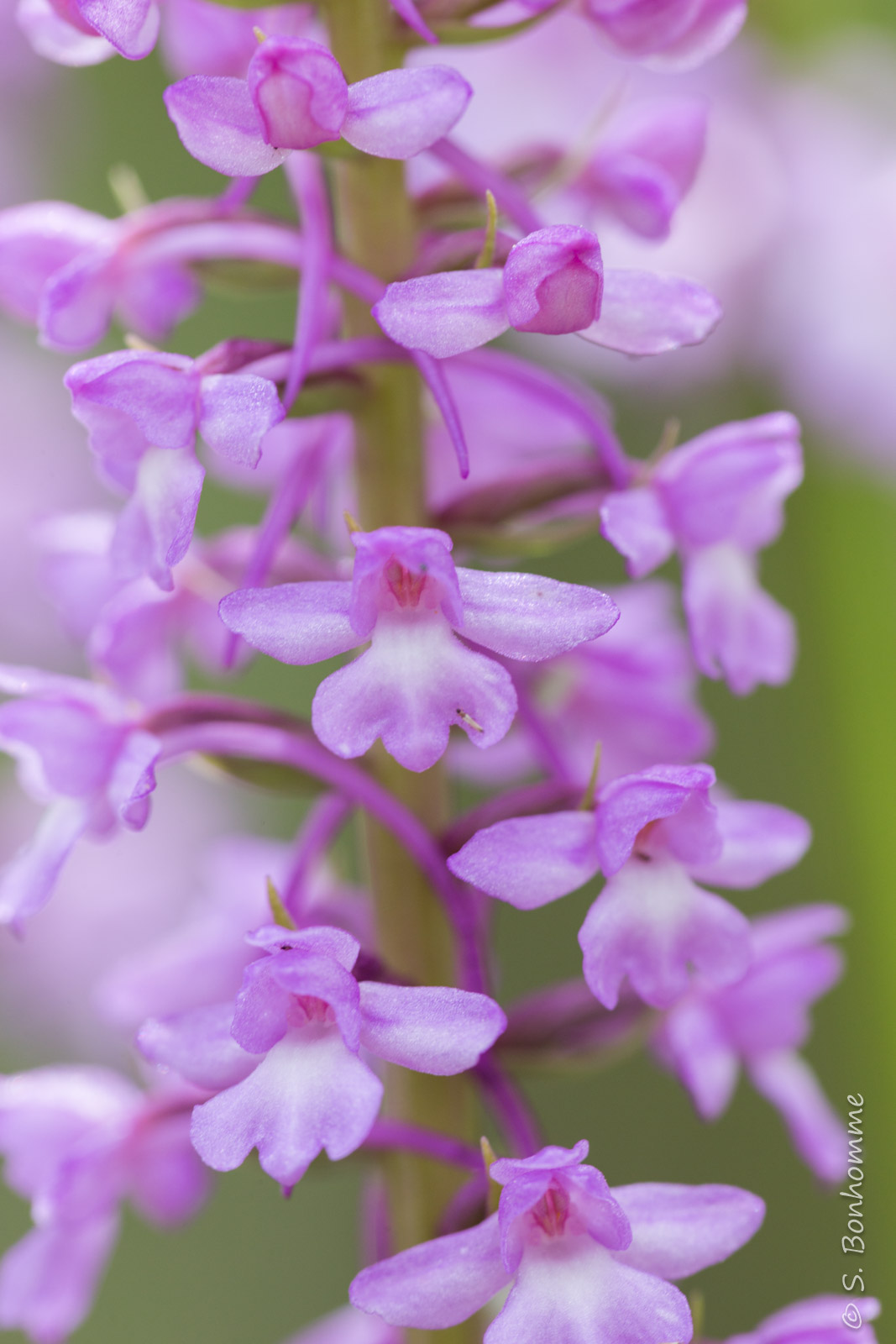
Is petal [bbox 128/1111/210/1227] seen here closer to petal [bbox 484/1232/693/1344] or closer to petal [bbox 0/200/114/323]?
petal [bbox 484/1232/693/1344]

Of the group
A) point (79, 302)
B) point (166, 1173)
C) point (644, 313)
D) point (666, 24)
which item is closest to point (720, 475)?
point (644, 313)

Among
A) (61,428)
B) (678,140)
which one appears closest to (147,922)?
(61,428)

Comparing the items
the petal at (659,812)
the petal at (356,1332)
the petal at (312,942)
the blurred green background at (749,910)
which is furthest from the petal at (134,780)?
the blurred green background at (749,910)

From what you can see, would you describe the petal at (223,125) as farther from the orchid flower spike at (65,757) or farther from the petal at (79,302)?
the orchid flower spike at (65,757)

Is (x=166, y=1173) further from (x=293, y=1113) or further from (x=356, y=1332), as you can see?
(x=293, y=1113)

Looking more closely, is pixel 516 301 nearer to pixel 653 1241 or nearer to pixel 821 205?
pixel 653 1241
